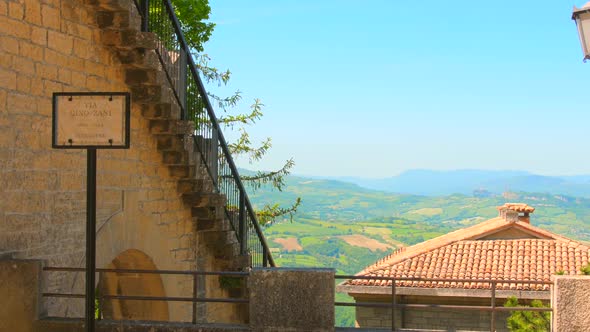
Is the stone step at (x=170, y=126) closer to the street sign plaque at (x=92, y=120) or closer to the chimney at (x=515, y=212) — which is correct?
the street sign plaque at (x=92, y=120)

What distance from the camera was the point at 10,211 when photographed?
7.41 m

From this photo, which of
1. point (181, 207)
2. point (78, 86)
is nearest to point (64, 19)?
point (78, 86)

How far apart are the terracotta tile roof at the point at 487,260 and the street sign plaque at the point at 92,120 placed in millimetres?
17327

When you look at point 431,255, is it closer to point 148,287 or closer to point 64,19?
point 148,287

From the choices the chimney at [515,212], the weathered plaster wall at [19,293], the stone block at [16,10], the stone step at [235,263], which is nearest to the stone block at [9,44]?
the stone block at [16,10]

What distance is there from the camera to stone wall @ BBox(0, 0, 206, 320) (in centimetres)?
748

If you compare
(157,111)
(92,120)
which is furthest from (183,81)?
(92,120)

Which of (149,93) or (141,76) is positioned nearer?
(141,76)

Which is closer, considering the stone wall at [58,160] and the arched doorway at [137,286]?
the stone wall at [58,160]

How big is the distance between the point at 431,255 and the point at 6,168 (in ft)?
61.8

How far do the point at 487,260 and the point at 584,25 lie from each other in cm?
1940

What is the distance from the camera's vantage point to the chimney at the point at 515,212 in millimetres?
28078

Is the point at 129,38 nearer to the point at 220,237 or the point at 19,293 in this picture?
the point at 19,293

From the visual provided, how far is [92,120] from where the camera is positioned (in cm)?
595
